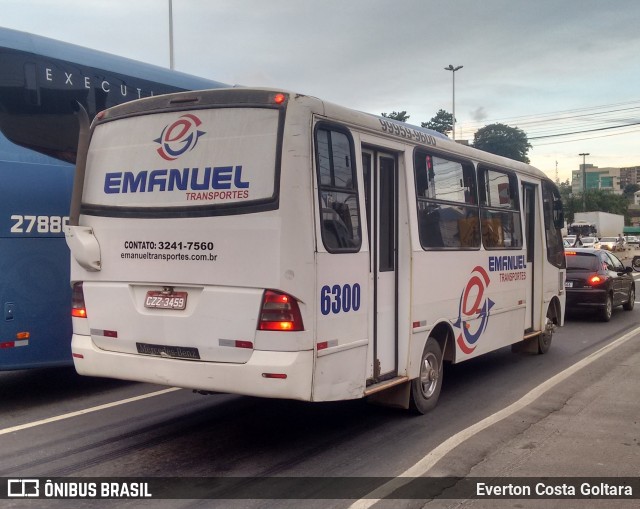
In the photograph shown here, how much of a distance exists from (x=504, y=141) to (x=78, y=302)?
81.7 meters

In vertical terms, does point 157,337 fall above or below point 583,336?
above

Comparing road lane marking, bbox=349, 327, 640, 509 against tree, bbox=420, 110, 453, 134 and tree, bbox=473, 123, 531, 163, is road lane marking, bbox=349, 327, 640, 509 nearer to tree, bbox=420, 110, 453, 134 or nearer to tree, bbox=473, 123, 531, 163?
tree, bbox=420, 110, 453, 134

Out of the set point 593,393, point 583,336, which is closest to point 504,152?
point 583,336

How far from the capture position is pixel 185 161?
595 centimetres

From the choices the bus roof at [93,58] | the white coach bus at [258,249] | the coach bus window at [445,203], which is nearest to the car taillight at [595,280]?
the coach bus window at [445,203]

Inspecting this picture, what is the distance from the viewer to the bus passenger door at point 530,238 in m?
10.5

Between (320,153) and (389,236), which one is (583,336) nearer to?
(389,236)

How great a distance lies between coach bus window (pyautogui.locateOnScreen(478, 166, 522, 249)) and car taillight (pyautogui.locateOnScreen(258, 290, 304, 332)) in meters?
4.09

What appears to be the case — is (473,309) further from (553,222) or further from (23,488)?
(23,488)

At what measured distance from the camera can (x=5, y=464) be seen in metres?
5.88

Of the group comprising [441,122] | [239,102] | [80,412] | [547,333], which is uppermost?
[441,122]

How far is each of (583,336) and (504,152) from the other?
73.3 metres

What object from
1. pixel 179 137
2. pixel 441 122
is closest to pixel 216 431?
pixel 179 137

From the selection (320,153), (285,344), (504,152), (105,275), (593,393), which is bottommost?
(593,393)
